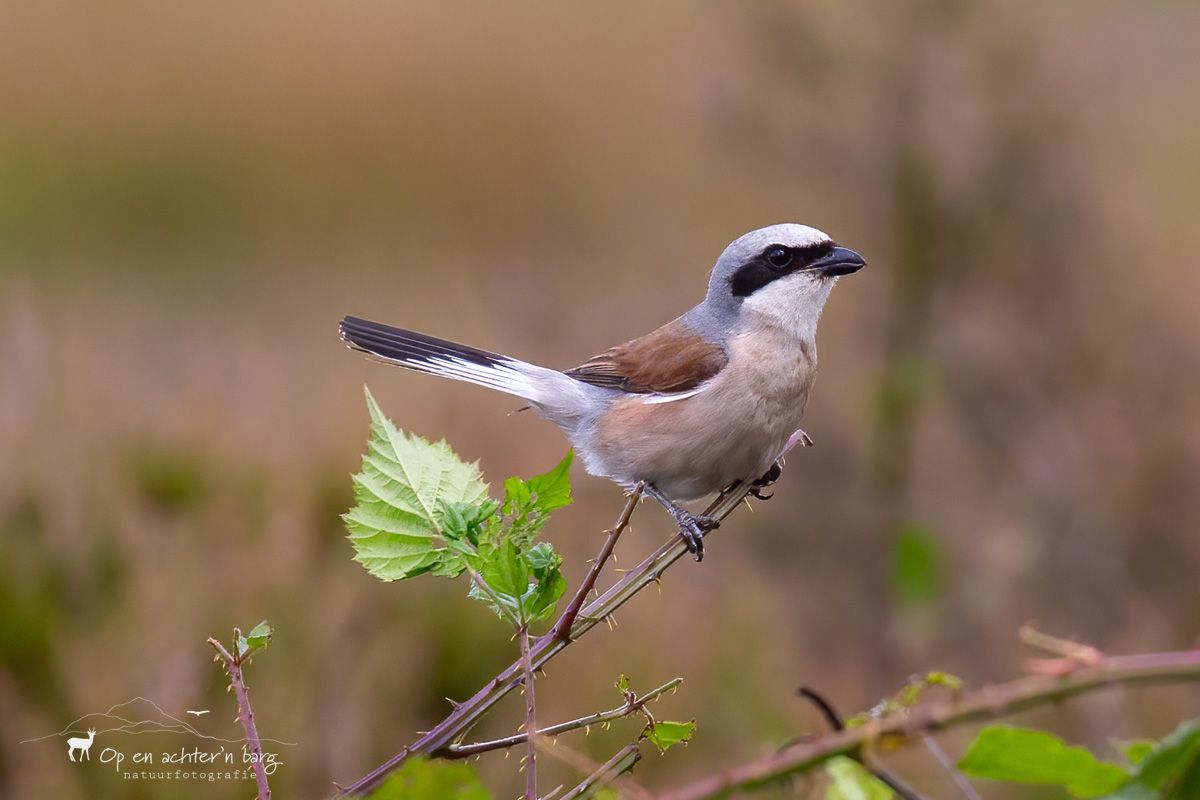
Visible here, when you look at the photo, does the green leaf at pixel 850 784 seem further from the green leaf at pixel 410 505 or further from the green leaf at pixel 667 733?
the green leaf at pixel 410 505

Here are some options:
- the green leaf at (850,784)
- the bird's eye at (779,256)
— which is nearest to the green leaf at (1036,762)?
the green leaf at (850,784)

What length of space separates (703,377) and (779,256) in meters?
0.36

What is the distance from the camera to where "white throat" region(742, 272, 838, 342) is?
3.27 metres

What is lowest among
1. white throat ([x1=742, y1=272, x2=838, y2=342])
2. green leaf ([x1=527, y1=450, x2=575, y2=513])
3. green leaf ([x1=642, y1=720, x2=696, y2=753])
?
white throat ([x1=742, y1=272, x2=838, y2=342])

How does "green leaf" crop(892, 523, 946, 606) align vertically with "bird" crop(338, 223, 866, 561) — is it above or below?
below

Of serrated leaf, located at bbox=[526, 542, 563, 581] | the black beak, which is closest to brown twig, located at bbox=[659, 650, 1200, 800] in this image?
serrated leaf, located at bbox=[526, 542, 563, 581]

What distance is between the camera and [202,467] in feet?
13.3

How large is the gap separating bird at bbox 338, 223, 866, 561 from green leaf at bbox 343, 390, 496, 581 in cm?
161

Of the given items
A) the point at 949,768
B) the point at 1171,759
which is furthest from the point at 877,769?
the point at 1171,759

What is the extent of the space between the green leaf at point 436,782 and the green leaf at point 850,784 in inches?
12.0

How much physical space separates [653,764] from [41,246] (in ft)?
32.9

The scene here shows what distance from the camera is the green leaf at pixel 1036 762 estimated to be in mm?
736

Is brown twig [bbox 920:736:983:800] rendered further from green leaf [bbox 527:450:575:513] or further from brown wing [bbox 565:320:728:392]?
brown wing [bbox 565:320:728:392]

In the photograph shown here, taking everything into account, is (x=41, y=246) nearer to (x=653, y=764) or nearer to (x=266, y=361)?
(x=266, y=361)
